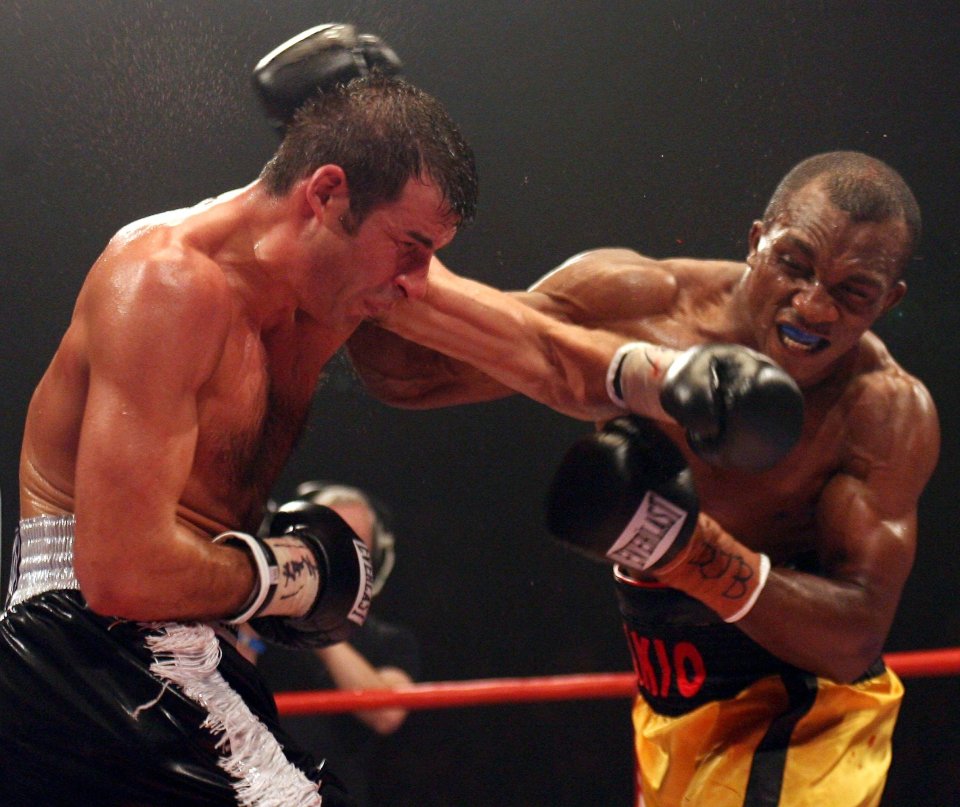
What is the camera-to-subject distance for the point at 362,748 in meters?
2.59

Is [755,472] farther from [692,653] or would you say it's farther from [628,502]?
[692,653]

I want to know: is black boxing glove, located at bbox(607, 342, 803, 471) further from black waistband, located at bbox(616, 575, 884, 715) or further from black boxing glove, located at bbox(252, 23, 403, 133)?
black boxing glove, located at bbox(252, 23, 403, 133)

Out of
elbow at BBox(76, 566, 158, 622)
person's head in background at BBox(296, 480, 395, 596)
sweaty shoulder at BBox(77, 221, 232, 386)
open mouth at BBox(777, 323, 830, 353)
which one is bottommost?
person's head in background at BBox(296, 480, 395, 596)

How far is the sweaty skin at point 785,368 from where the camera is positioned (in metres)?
1.80

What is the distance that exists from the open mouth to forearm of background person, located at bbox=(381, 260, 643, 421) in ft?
0.90

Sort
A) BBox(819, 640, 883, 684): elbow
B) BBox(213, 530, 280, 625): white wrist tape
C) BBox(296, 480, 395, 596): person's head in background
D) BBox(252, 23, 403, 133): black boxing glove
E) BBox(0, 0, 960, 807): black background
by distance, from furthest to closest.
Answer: BBox(0, 0, 960, 807): black background < BBox(296, 480, 395, 596): person's head in background < BBox(819, 640, 883, 684): elbow < BBox(252, 23, 403, 133): black boxing glove < BBox(213, 530, 280, 625): white wrist tape

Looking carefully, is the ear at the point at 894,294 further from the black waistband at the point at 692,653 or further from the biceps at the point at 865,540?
the black waistband at the point at 692,653

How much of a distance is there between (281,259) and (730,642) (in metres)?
0.98

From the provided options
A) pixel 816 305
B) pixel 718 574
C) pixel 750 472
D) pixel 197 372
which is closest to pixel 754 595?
pixel 718 574

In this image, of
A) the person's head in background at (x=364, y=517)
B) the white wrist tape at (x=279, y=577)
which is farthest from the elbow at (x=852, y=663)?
the person's head in background at (x=364, y=517)

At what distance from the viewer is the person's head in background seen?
8.23ft

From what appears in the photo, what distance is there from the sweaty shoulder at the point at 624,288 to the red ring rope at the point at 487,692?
2.52 ft

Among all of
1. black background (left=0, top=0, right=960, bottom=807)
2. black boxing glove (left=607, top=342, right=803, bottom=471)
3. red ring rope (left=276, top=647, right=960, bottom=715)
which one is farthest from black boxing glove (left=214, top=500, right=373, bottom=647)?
black background (left=0, top=0, right=960, bottom=807)

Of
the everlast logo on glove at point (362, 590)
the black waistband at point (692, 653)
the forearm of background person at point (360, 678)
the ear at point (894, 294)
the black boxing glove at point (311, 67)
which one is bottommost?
the forearm of background person at point (360, 678)
